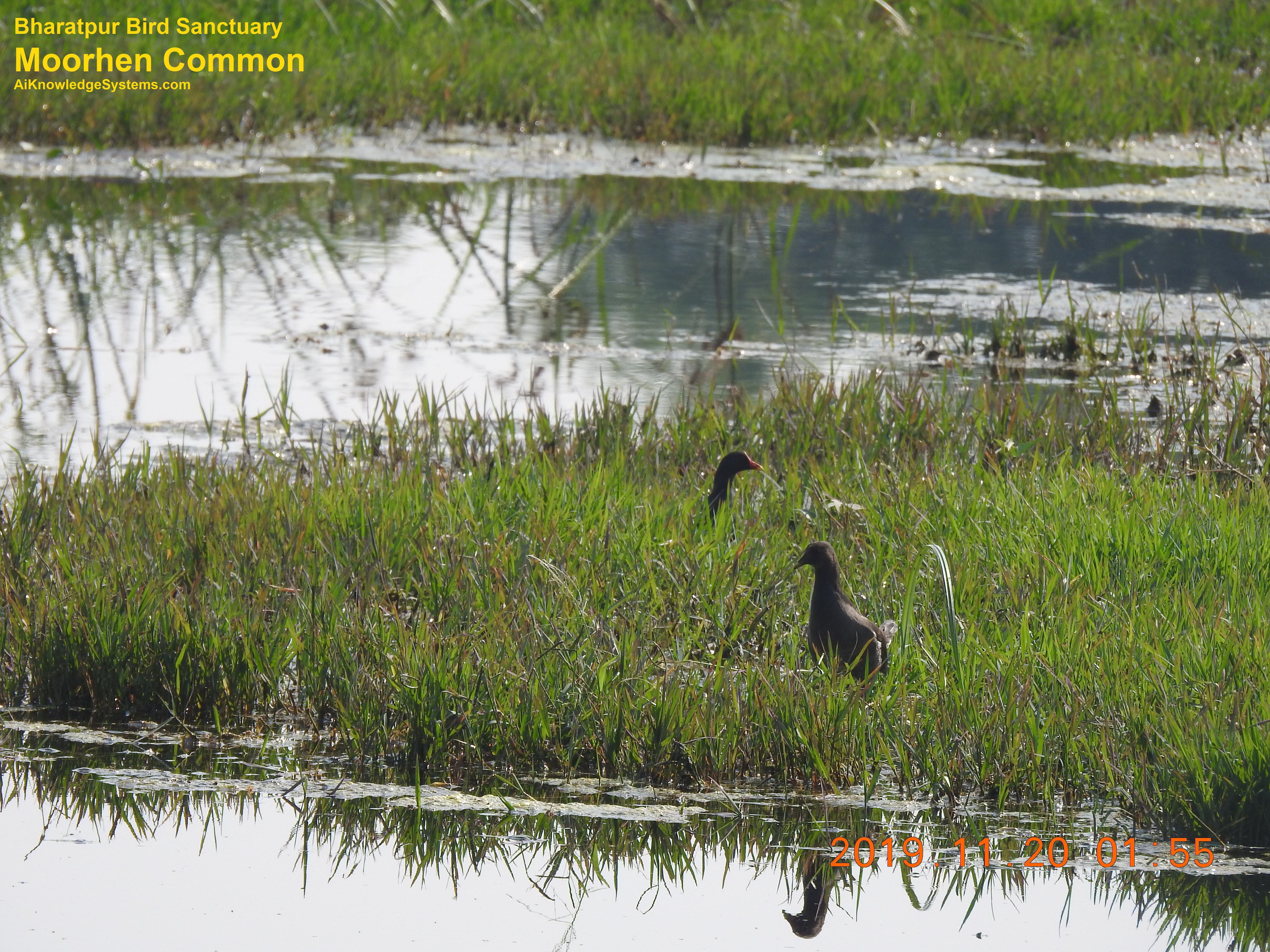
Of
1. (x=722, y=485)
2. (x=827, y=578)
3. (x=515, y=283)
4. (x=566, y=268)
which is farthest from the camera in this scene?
(x=566, y=268)

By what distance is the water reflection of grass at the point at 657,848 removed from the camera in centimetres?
327

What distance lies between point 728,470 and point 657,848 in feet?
6.80

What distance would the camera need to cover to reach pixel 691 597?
4.65 m

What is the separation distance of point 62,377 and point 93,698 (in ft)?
11.9

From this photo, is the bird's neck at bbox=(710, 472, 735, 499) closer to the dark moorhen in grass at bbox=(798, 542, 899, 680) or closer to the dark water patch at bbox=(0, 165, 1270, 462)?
the dark moorhen in grass at bbox=(798, 542, 899, 680)

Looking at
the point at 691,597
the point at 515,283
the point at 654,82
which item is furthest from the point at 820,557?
the point at 654,82

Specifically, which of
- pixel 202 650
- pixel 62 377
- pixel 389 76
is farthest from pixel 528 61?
pixel 202 650

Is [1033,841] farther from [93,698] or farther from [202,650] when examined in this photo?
[93,698]

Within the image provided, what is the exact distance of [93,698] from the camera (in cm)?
421

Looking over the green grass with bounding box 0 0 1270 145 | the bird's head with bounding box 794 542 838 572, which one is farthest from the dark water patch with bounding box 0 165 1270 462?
the bird's head with bounding box 794 542 838 572
